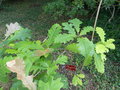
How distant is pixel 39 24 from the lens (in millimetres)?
5547

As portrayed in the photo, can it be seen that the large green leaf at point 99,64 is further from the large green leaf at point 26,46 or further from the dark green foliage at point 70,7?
the dark green foliage at point 70,7

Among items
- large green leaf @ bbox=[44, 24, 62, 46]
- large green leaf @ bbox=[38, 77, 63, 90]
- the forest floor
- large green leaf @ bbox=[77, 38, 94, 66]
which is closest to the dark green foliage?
the forest floor

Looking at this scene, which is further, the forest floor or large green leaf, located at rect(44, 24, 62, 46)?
the forest floor

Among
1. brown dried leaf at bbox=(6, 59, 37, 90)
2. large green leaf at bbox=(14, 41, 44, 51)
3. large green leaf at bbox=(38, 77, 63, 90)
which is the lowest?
large green leaf at bbox=(38, 77, 63, 90)

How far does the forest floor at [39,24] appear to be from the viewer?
3188 millimetres

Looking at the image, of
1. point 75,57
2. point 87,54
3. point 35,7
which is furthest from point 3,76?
point 35,7

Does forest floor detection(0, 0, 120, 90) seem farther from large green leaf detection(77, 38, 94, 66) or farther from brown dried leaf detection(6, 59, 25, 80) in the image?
brown dried leaf detection(6, 59, 25, 80)

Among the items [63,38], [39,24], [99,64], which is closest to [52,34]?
[63,38]

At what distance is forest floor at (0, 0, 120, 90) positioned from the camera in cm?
319

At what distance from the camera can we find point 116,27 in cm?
473

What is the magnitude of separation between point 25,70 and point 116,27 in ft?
14.9

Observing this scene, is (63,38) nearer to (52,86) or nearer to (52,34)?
A: (52,34)

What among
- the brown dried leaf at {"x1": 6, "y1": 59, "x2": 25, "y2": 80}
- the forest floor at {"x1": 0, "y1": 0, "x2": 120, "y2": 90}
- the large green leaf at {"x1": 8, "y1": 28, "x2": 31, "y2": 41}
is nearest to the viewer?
the brown dried leaf at {"x1": 6, "y1": 59, "x2": 25, "y2": 80}

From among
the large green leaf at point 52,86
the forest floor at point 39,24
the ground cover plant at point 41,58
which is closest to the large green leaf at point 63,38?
the ground cover plant at point 41,58
